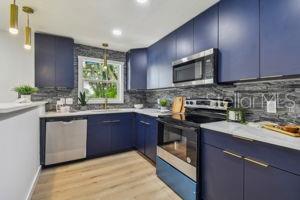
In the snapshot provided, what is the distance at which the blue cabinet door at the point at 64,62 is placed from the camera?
2881 mm

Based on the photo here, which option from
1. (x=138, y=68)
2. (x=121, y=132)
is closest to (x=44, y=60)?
(x=138, y=68)

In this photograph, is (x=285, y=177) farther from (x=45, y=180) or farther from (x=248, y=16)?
(x=45, y=180)

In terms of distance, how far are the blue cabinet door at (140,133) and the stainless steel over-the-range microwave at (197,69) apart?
998 mm

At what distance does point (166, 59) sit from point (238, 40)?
4.49ft

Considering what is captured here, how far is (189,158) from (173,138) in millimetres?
390

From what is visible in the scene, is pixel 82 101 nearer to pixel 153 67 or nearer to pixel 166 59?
pixel 153 67

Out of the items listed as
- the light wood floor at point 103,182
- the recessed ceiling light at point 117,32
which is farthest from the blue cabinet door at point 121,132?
the recessed ceiling light at point 117,32

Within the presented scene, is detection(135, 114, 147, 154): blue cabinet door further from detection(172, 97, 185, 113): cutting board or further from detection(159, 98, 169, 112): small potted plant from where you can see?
detection(172, 97, 185, 113): cutting board

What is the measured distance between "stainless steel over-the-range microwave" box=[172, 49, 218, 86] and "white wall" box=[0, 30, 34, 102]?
8.55 ft

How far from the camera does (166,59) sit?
2.84 metres

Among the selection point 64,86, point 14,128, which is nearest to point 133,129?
point 64,86

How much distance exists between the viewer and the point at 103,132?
118 inches

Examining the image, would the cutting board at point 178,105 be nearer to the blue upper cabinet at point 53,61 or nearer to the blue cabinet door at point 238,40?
the blue cabinet door at point 238,40

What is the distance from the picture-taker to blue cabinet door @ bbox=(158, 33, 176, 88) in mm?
2672
